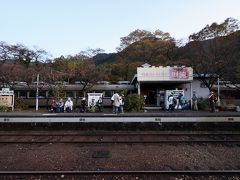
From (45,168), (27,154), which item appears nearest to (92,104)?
(27,154)

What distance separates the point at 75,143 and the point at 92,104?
1557cm

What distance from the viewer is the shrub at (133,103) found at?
2636 cm

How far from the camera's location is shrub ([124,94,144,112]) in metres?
26.4

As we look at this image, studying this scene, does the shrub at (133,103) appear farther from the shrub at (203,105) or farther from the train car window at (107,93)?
the train car window at (107,93)

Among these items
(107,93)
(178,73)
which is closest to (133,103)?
(178,73)

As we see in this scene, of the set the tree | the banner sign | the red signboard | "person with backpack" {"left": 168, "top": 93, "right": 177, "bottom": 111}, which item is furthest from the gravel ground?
the tree

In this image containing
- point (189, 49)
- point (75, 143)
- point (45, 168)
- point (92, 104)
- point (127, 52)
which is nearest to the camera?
point (45, 168)

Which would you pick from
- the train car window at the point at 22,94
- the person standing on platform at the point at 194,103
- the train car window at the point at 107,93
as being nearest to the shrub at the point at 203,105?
the person standing on platform at the point at 194,103

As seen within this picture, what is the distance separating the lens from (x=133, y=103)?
26.4m

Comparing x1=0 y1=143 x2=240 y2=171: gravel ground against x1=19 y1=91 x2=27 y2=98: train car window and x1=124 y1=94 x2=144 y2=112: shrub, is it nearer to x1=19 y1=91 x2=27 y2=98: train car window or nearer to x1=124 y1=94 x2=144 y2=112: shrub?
x1=124 y1=94 x2=144 y2=112: shrub

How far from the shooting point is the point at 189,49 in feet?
108

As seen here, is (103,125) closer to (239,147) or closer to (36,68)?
(239,147)

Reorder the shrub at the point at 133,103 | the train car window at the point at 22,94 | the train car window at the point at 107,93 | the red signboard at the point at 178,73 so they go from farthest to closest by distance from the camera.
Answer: the train car window at the point at 107,93 → the train car window at the point at 22,94 → the red signboard at the point at 178,73 → the shrub at the point at 133,103

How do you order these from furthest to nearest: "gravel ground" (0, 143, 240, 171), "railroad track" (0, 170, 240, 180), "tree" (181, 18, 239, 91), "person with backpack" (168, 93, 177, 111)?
"tree" (181, 18, 239, 91) → "person with backpack" (168, 93, 177, 111) → "gravel ground" (0, 143, 240, 171) → "railroad track" (0, 170, 240, 180)
